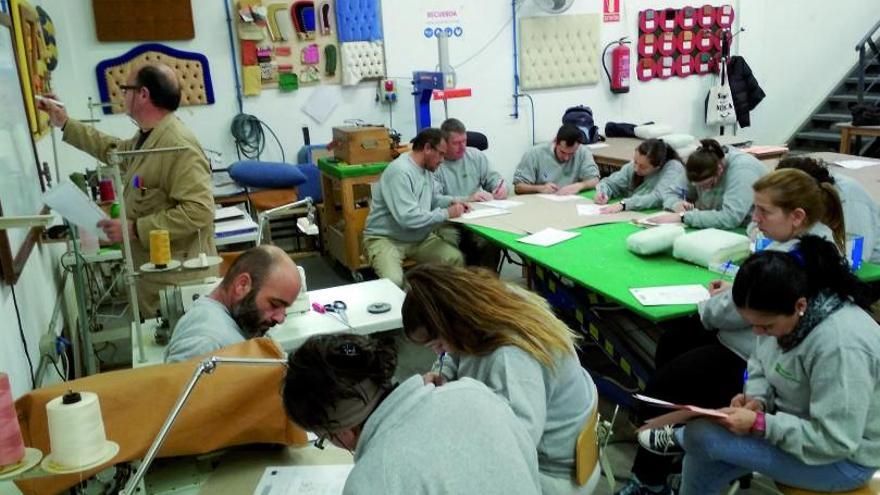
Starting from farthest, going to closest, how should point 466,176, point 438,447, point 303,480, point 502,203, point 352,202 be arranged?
point 352,202
point 466,176
point 502,203
point 303,480
point 438,447

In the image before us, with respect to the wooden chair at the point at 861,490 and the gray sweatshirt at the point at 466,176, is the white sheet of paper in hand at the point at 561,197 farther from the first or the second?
the wooden chair at the point at 861,490

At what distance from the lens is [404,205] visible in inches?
163

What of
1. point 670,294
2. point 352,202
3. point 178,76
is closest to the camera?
point 670,294

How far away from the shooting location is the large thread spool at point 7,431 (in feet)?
3.64

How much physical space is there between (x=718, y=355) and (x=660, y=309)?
0.97ft

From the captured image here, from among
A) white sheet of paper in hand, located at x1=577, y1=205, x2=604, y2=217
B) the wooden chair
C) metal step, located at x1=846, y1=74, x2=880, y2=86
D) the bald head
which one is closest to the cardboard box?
white sheet of paper in hand, located at x1=577, y1=205, x2=604, y2=217

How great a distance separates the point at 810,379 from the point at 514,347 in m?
0.84

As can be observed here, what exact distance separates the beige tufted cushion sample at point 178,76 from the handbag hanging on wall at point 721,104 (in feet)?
16.6

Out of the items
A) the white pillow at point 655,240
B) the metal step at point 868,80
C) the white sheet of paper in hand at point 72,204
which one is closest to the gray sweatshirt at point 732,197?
the white pillow at point 655,240

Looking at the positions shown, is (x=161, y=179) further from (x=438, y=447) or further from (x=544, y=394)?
(x=438, y=447)

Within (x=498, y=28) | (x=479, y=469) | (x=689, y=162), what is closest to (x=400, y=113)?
(x=498, y=28)

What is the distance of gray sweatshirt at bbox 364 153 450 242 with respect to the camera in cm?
415

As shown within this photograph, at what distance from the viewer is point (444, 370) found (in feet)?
6.52

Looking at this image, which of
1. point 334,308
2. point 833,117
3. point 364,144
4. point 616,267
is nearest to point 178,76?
point 364,144
